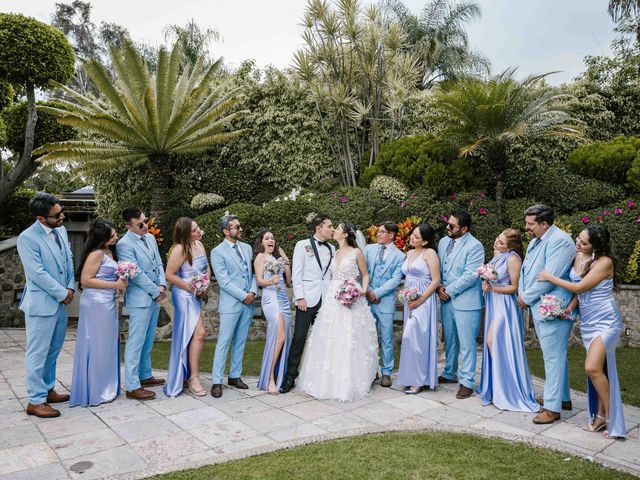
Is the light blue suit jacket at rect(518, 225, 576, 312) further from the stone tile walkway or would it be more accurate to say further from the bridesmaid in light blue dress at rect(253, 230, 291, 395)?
the bridesmaid in light blue dress at rect(253, 230, 291, 395)

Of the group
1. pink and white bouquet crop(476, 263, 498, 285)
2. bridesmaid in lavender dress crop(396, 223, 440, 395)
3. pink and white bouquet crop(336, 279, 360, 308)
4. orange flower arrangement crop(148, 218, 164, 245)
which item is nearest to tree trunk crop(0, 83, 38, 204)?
orange flower arrangement crop(148, 218, 164, 245)

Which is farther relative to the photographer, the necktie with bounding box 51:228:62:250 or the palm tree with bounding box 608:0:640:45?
the palm tree with bounding box 608:0:640:45

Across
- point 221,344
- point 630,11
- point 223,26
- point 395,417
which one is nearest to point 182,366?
point 221,344

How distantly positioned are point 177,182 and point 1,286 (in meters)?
5.09

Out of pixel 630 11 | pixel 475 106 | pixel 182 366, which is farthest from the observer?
pixel 630 11

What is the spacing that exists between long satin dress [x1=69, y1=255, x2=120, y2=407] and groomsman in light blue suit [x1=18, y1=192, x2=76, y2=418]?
0.83ft

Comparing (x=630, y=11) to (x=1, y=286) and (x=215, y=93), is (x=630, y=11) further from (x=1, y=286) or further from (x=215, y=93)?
(x=1, y=286)

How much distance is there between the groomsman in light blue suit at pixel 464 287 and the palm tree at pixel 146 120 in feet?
28.4

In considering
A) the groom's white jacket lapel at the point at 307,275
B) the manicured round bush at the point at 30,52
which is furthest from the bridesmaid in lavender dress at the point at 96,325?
the manicured round bush at the point at 30,52

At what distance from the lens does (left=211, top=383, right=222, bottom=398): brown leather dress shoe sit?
5688mm

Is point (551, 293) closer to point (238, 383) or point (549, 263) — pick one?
point (549, 263)

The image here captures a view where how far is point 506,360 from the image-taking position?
211 inches

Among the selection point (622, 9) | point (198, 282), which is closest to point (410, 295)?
point (198, 282)

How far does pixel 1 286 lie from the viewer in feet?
39.0
